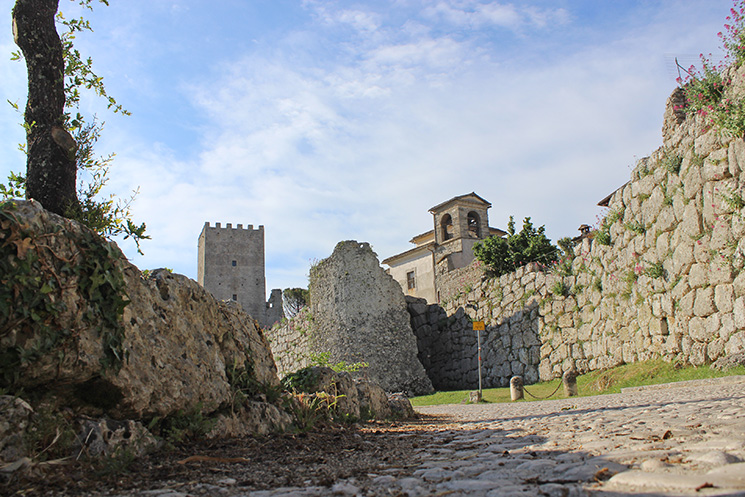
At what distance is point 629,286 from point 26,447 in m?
11.3

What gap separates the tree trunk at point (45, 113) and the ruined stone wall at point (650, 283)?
356 inches

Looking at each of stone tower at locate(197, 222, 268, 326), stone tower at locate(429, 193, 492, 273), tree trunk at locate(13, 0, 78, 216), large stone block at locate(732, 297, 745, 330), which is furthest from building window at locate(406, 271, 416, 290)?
tree trunk at locate(13, 0, 78, 216)

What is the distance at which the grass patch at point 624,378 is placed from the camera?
29.0 ft

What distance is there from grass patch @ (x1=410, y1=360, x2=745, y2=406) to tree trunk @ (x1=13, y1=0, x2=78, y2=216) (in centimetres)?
882

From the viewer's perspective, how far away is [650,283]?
35.2 ft

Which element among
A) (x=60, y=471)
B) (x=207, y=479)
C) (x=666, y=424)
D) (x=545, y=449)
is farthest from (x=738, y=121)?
(x=60, y=471)

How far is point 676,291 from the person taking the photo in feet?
32.4

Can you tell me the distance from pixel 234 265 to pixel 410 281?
2278 cm

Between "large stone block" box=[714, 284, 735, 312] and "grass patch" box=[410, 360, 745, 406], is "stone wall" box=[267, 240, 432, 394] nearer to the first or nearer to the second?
"grass patch" box=[410, 360, 745, 406]

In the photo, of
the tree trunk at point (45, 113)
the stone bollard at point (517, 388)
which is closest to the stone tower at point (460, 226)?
the stone bollard at point (517, 388)

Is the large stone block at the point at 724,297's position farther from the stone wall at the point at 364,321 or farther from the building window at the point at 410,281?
the building window at the point at 410,281

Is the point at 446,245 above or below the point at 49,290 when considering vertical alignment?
above

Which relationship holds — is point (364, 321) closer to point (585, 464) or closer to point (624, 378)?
point (624, 378)

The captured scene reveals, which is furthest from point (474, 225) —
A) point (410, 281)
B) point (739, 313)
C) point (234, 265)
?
point (234, 265)
